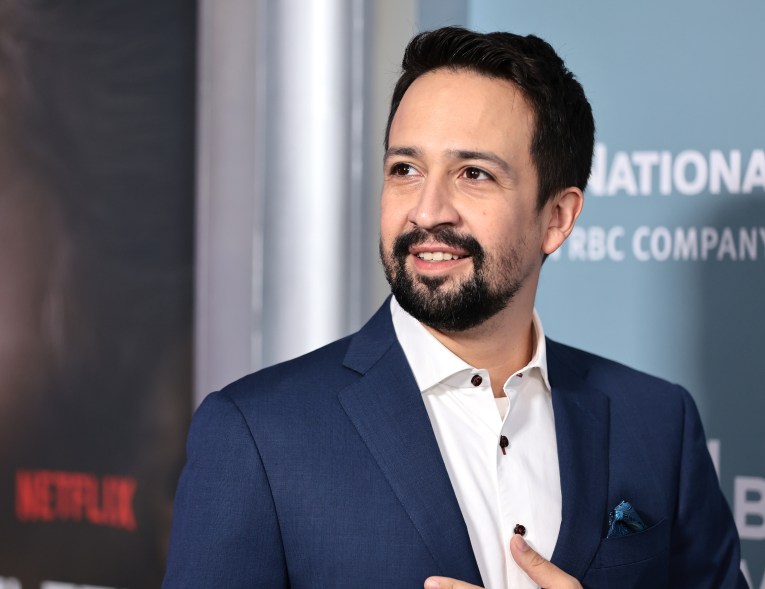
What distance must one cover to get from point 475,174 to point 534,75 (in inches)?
7.4

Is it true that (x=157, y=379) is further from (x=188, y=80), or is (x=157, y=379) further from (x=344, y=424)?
(x=344, y=424)

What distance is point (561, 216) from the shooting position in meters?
1.65

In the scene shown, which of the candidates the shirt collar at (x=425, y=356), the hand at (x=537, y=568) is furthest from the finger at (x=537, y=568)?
the shirt collar at (x=425, y=356)

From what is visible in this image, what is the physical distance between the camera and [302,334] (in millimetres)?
2152

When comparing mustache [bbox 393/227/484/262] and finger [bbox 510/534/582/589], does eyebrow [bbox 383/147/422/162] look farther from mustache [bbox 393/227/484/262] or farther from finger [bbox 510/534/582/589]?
finger [bbox 510/534/582/589]

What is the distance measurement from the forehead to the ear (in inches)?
5.7

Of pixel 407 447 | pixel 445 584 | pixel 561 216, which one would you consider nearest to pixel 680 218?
pixel 561 216

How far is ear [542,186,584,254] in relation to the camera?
1.62 meters

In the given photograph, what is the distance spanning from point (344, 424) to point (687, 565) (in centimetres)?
63

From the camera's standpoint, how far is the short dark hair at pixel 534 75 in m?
1.54

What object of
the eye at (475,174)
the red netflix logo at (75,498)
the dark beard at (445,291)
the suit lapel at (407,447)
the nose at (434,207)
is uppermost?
the eye at (475,174)

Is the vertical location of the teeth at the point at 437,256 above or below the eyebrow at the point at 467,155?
below

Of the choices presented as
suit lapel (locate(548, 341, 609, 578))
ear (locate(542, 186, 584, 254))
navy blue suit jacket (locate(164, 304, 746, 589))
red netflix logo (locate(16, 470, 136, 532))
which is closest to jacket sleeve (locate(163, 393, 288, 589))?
navy blue suit jacket (locate(164, 304, 746, 589))

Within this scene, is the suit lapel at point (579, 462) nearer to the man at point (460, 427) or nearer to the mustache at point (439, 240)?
the man at point (460, 427)
